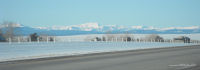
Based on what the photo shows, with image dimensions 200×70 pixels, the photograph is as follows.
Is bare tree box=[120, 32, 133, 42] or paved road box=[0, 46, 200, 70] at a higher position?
bare tree box=[120, 32, 133, 42]

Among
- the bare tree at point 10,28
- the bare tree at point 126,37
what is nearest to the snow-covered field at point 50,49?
the bare tree at point 126,37

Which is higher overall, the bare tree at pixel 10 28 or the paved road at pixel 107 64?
the bare tree at pixel 10 28

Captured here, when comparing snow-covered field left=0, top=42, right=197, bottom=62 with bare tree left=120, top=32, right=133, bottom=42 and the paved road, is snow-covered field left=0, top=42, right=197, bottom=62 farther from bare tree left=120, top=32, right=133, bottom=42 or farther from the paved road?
bare tree left=120, top=32, right=133, bottom=42

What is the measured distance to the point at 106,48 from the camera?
30328mm

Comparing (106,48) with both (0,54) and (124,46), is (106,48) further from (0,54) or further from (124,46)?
(0,54)

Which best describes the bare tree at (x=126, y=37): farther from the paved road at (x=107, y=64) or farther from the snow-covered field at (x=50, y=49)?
the paved road at (x=107, y=64)

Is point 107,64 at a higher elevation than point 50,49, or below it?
below

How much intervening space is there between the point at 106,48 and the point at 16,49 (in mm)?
12423

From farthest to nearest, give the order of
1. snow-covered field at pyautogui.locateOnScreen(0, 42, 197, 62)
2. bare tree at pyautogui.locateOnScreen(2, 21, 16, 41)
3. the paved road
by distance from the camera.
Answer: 1. bare tree at pyautogui.locateOnScreen(2, 21, 16, 41)
2. snow-covered field at pyautogui.locateOnScreen(0, 42, 197, 62)
3. the paved road

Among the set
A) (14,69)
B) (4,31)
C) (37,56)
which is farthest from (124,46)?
(4,31)

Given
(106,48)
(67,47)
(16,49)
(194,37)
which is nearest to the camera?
(16,49)

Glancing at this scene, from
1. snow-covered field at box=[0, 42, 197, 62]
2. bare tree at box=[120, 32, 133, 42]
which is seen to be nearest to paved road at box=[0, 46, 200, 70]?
snow-covered field at box=[0, 42, 197, 62]

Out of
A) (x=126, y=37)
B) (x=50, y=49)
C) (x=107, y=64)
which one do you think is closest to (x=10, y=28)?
(x=126, y=37)

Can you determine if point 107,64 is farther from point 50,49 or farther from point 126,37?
point 126,37
